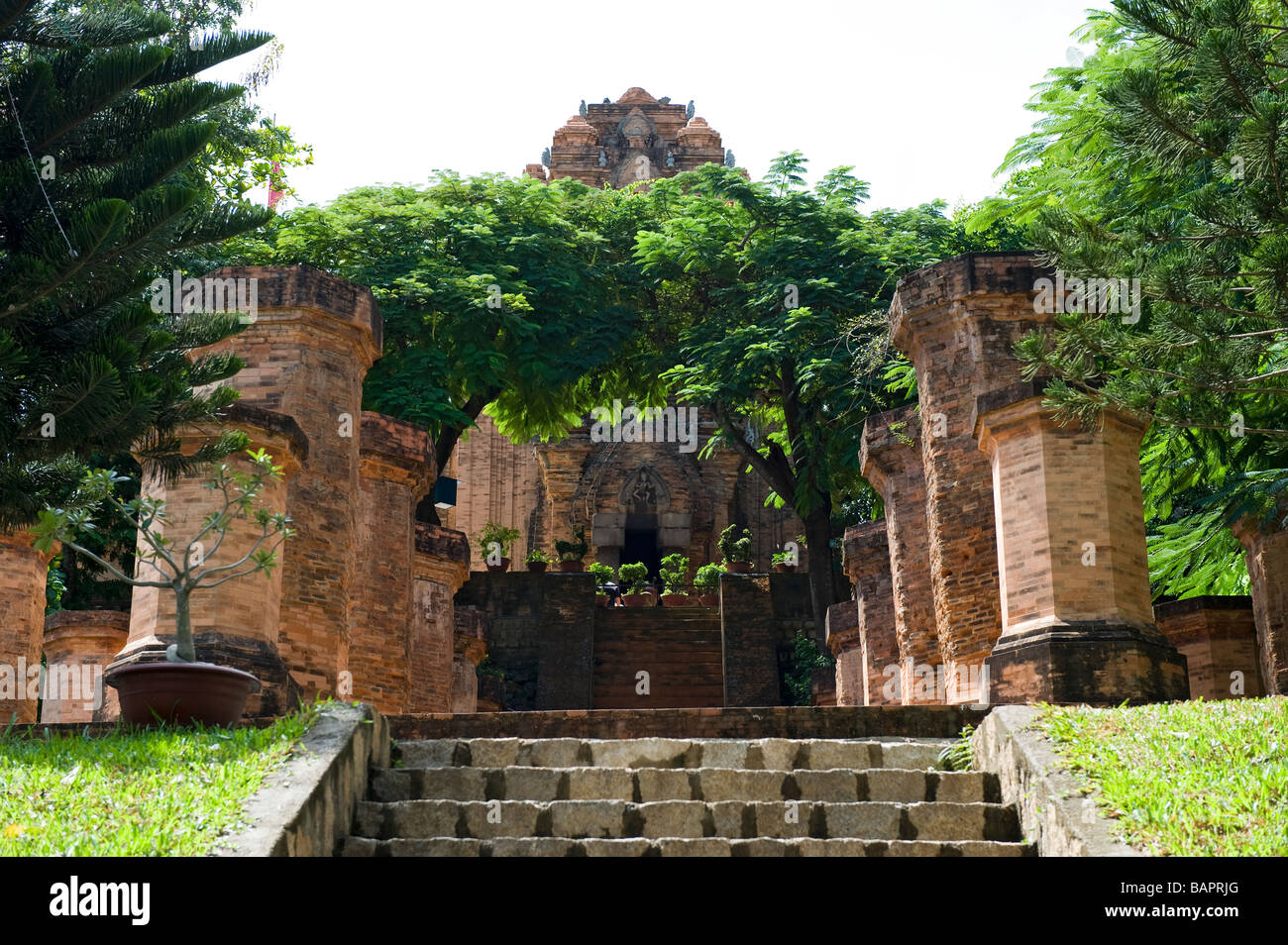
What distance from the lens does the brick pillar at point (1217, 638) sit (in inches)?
585

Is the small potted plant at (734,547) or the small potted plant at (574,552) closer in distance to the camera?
the small potted plant at (574,552)

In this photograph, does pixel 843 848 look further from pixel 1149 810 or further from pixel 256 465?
pixel 256 465

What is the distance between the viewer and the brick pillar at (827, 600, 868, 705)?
21391 millimetres

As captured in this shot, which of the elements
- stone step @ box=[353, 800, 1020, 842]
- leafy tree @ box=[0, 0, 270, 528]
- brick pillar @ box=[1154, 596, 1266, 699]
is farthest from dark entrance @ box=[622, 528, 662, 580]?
stone step @ box=[353, 800, 1020, 842]

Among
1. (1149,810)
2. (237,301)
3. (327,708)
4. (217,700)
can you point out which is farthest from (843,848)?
(237,301)

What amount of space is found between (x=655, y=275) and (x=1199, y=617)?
548 inches

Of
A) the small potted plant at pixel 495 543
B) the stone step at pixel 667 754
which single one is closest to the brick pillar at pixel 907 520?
the stone step at pixel 667 754

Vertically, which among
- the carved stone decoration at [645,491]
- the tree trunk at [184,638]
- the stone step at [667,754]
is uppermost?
the carved stone decoration at [645,491]

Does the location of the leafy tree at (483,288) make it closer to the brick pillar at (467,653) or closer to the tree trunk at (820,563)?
the brick pillar at (467,653)

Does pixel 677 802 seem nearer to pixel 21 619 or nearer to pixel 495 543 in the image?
pixel 21 619

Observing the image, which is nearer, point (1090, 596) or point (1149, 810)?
point (1149, 810)

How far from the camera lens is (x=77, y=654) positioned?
17453 mm

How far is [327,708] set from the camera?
8297mm

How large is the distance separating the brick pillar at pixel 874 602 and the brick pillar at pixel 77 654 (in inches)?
349
